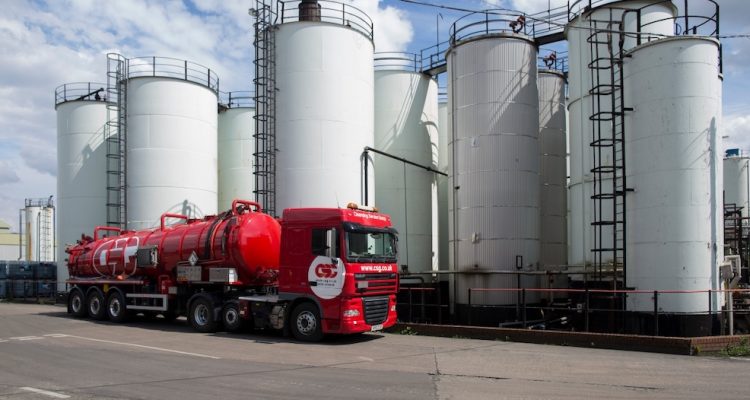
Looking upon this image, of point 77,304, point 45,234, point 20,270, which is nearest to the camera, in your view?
point 77,304

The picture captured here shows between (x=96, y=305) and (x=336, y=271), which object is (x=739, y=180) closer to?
(x=336, y=271)

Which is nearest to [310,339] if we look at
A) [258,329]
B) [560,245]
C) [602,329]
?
[258,329]

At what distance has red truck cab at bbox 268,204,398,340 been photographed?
47.9 ft

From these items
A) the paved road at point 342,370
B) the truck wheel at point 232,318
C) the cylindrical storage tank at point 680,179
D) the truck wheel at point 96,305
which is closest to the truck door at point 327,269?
the paved road at point 342,370

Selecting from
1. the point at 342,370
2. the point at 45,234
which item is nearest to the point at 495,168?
the point at 342,370

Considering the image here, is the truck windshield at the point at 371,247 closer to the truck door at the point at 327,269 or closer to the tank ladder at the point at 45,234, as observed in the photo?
the truck door at the point at 327,269

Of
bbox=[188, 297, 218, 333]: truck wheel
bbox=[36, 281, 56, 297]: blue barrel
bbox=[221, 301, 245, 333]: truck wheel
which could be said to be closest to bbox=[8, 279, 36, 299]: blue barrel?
bbox=[36, 281, 56, 297]: blue barrel

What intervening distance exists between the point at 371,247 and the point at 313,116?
775cm

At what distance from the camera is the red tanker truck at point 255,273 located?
14.8m

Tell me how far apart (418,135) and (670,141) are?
1224cm

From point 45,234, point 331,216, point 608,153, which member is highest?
point 608,153

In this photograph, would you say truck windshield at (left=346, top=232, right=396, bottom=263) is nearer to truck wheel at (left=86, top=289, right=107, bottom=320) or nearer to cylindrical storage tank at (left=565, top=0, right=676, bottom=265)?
cylindrical storage tank at (left=565, top=0, right=676, bottom=265)

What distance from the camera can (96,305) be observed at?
2144cm

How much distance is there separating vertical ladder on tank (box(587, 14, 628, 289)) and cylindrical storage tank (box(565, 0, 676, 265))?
0.15ft
